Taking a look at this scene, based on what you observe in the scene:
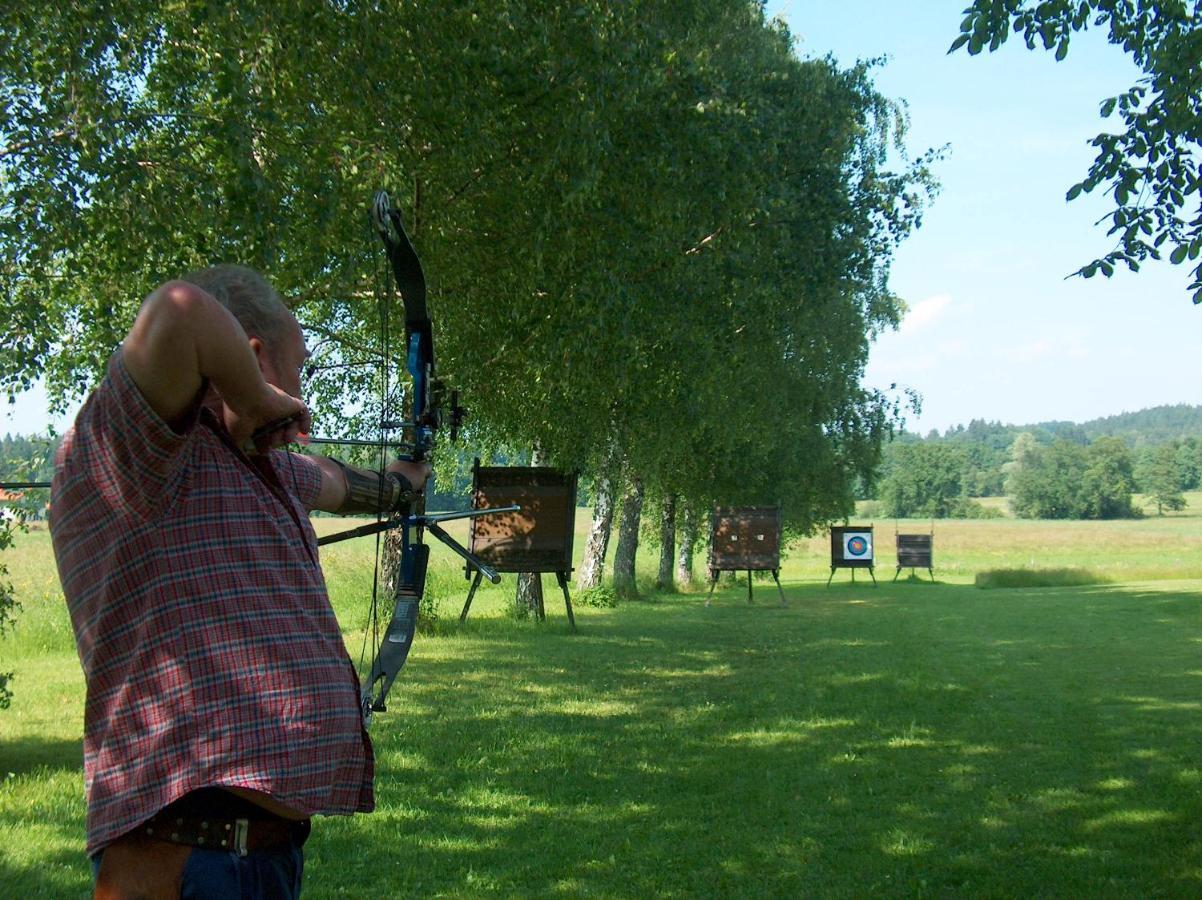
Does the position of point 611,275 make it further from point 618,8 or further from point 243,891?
point 243,891

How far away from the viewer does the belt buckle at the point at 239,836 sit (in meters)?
1.83

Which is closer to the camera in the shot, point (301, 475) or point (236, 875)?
point (236, 875)

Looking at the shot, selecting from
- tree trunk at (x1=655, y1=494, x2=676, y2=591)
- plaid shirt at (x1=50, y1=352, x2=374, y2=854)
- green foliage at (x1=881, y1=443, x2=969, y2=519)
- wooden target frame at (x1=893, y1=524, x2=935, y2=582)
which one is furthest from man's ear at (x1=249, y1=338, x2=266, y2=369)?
green foliage at (x1=881, y1=443, x2=969, y2=519)

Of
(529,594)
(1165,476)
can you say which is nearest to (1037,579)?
(529,594)

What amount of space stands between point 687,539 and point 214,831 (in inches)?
1227

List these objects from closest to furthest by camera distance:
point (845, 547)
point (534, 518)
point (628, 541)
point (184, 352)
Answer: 1. point (184, 352)
2. point (534, 518)
3. point (628, 541)
4. point (845, 547)

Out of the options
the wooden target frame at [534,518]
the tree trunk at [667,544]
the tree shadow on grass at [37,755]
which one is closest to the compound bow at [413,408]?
the tree shadow on grass at [37,755]

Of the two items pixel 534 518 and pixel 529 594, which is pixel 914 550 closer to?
pixel 529 594

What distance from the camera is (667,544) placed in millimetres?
29531

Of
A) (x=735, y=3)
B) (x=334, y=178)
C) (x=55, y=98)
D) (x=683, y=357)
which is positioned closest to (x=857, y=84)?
(x=735, y=3)

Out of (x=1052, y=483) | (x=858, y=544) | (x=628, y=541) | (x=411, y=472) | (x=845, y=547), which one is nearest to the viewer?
(x=411, y=472)

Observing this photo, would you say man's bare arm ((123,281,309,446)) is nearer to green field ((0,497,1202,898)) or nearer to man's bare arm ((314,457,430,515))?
man's bare arm ((314,457,430,515))

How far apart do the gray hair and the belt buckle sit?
0.72m

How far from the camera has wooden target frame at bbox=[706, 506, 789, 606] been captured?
2494 cm
